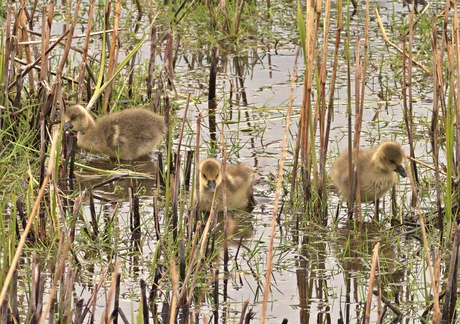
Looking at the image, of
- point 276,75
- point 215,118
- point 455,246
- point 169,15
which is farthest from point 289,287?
point 169,15

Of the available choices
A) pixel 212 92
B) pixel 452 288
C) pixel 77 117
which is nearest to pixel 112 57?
pixel 77 117

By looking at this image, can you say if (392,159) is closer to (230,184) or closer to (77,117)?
(230,184)

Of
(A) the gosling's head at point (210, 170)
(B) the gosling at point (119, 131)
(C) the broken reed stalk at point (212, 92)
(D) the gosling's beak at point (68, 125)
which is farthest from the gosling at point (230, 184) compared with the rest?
(C) the broken reed stalk at point (212, 92)

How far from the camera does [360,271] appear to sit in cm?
377

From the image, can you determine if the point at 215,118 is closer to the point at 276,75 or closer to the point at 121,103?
the point at 121,103

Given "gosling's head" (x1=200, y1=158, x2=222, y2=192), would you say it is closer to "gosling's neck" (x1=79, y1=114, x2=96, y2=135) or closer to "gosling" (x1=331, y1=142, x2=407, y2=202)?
"gosling" (x1=331, y1=142, x2=407, y2=202)

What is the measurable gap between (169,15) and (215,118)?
1719 mm

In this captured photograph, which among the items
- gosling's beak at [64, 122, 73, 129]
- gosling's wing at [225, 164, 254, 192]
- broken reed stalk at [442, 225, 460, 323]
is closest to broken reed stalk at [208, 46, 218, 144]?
gosling's beak at [64, 122, 73, 129]

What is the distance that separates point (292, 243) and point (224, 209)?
0.74 meters

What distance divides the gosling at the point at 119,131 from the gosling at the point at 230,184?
2.35 ft

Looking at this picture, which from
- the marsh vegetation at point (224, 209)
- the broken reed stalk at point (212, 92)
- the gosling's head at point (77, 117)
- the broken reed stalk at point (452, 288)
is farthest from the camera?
the broken reed stalk at point (212, 92)

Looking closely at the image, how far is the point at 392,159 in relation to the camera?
441 centimetres

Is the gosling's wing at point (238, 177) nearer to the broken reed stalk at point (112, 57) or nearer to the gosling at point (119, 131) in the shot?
the gosling at point (119, 131)

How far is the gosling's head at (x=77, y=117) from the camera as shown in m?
5.08
